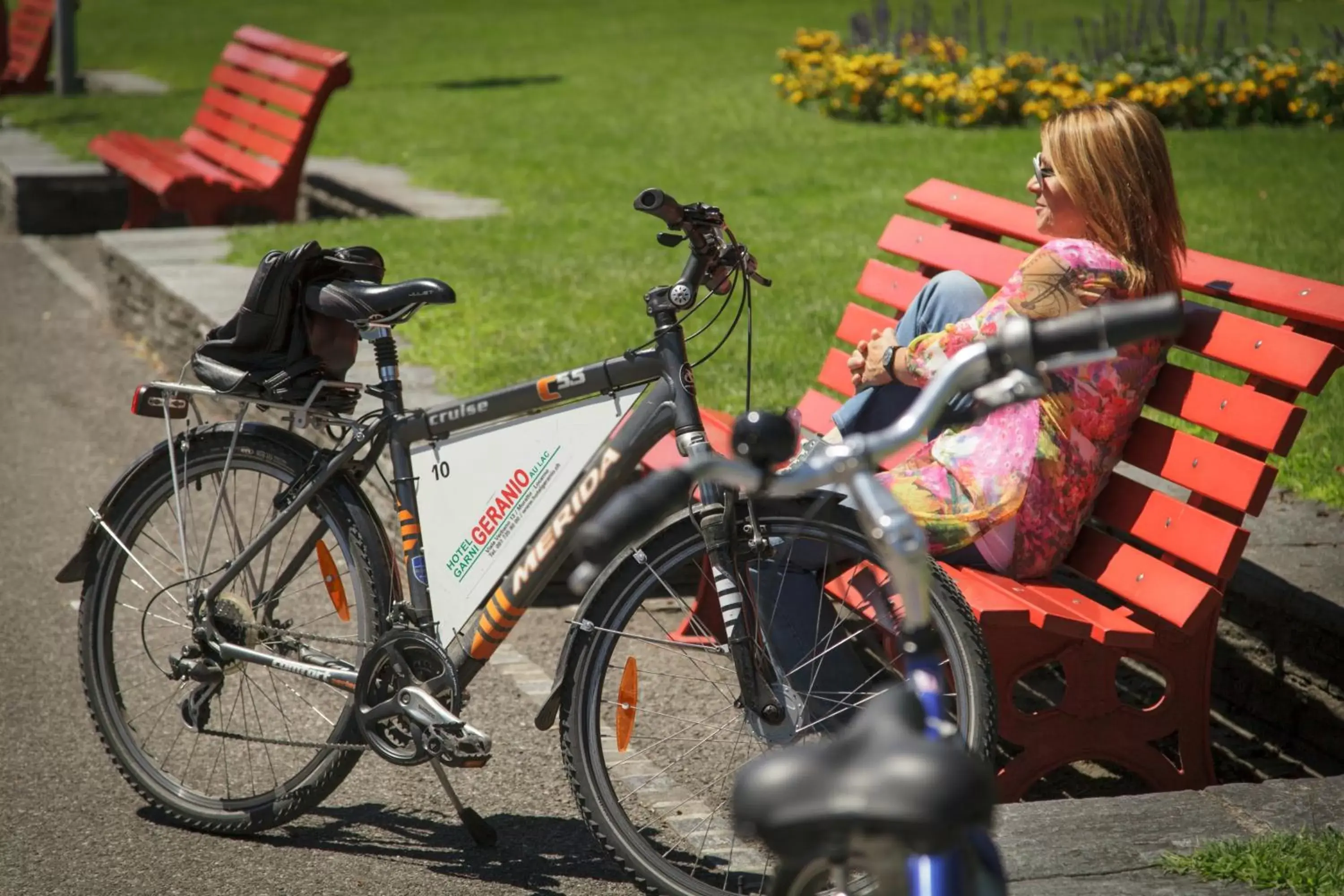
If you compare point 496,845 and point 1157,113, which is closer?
point 496,845

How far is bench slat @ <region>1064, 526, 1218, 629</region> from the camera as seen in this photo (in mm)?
3451

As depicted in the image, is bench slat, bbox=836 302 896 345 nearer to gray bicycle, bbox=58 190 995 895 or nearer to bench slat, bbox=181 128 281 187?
gray bicycle, bbox=58 190 995 895

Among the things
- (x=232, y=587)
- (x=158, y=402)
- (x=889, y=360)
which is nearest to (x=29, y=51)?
(x=158, y=402)

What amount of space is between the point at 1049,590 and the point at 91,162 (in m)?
10.2

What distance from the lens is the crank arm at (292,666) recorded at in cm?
357

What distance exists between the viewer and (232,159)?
34.2 feet

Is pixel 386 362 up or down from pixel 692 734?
up

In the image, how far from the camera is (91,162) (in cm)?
1216

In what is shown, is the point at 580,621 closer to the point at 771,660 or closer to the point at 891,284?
the point at 771,660

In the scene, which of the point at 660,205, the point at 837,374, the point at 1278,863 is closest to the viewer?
the point at 1278,863

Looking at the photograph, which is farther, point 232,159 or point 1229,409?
point 232,159

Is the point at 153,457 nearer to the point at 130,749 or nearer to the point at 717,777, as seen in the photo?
the point at 130,749

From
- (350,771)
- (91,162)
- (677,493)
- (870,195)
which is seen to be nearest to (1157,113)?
(870,195)

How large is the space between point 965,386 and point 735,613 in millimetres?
1271
